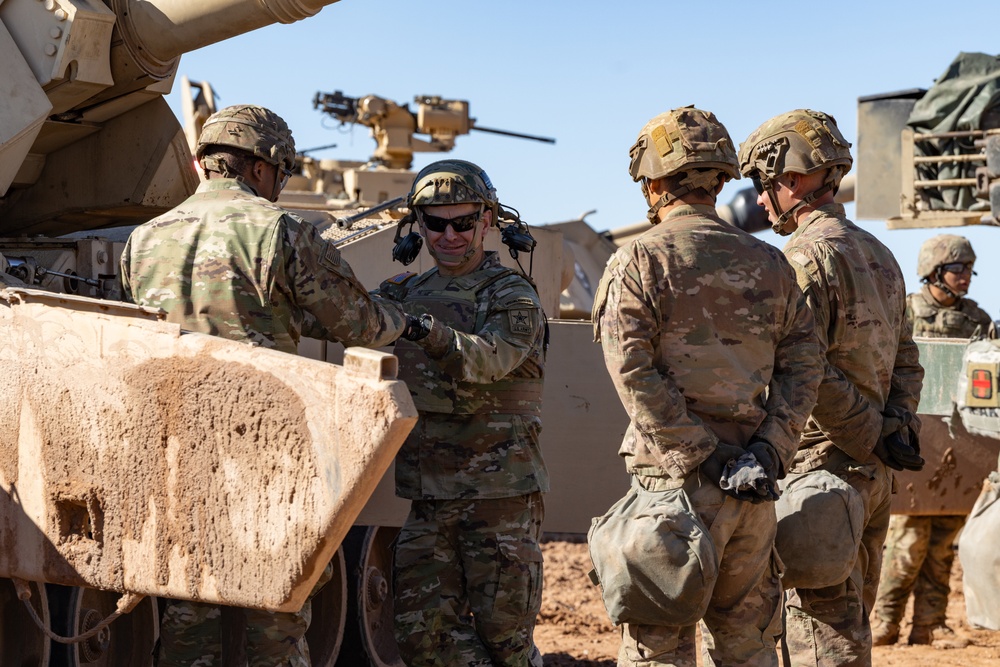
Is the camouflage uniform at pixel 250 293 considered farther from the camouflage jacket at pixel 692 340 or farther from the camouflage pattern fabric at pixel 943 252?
the camouflage pattern fabric at pixel 943 252

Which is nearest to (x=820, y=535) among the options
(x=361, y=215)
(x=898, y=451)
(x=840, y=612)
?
(x=840, y=612)

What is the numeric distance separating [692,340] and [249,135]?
4.95 feet

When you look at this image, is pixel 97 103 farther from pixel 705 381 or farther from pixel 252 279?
pixel 705 381

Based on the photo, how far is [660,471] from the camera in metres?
4.10

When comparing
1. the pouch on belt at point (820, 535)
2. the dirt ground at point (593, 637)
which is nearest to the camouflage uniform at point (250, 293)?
the pouch on belt at point (820, 535)

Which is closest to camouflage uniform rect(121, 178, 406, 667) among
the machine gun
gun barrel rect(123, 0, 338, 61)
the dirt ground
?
gun barrel rect(123, 0, 338, 61)

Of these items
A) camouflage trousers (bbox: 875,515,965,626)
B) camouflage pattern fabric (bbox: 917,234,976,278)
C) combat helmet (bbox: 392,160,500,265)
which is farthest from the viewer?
camouflage pattern fabric (bbox: 917,234,976,278)

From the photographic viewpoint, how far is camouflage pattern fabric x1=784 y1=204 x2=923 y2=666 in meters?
4.71

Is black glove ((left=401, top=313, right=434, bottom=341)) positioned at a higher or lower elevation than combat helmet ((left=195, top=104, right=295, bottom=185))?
lower

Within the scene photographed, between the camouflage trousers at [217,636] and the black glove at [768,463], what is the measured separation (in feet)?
4.25

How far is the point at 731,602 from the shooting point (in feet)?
13.5

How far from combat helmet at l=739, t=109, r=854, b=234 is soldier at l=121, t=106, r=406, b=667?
1506mm

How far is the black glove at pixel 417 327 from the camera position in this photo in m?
4.30

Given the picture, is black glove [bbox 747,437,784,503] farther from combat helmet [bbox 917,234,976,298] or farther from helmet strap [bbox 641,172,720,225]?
combat helmet [bbox 917,234,976,298]
